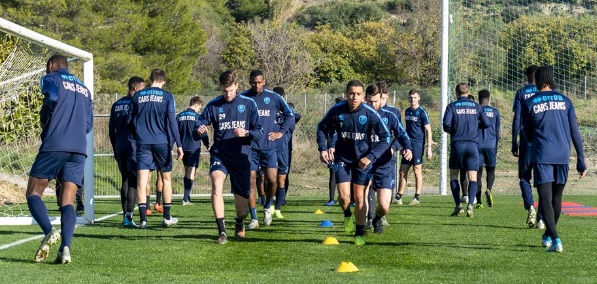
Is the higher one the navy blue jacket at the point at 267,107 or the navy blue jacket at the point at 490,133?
the navy blue jacket at the point at 267,107

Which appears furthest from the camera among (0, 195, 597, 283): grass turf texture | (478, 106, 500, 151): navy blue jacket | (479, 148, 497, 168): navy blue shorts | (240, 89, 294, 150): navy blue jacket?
(479, 148, 497, 168): navy blue shorts

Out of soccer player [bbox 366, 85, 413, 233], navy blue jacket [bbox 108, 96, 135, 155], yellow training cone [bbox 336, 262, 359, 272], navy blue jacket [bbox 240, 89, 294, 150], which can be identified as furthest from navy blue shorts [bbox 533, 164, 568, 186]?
navy blue jacket [bbox 108, 96, 135, 155]

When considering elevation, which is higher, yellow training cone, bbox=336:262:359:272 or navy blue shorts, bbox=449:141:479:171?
navy blue shorts, bbox=449:141:479:171

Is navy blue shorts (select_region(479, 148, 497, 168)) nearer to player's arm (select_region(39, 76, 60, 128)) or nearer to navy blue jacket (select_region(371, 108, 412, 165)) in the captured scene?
navy blue jacket (select_region(371, 108, 412, 165))

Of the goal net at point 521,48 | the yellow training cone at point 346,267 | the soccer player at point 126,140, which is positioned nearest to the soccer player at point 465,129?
the soccer player at point 126,140

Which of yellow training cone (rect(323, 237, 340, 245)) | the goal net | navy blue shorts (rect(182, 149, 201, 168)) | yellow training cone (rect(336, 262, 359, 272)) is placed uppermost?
the goal net

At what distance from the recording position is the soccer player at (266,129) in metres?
12.4

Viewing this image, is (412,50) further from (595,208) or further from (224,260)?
(224,260)

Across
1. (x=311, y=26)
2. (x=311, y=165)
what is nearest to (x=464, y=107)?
(x=311, y=165)

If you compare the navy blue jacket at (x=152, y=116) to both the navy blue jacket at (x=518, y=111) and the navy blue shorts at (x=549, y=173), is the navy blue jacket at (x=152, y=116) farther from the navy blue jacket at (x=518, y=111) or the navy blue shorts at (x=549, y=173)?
the navy blue shorts at (x=549, y=173)

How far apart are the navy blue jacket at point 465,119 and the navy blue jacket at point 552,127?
5.14 metres

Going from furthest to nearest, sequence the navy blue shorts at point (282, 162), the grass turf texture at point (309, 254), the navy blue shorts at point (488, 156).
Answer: the navy blue shorts at point (488, 156)
the navy blue shorts at point (282, 162)
the grass turf texture at point (309, 254)

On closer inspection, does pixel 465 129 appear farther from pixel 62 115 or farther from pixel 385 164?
pixel 62 115

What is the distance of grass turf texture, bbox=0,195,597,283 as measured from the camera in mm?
7797
